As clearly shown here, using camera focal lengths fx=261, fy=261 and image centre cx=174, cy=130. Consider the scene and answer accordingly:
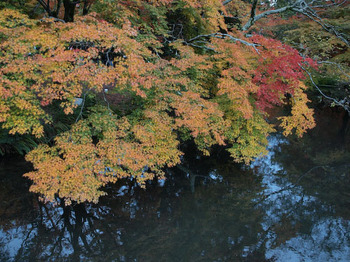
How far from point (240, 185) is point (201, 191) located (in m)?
1.81

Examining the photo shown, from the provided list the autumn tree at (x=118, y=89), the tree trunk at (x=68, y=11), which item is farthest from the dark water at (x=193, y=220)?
the tree trunk at (x=68, y=11)

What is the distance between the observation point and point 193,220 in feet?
27.6

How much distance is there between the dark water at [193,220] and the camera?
7.01 m

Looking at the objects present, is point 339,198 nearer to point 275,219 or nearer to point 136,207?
point 275,219

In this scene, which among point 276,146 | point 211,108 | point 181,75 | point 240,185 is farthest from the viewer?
point 276,146

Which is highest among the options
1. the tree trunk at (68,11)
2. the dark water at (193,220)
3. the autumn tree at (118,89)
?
the tree trunk at (68,11)

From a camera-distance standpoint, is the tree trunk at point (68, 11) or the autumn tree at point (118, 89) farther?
the tree trunk at point (68, 11)

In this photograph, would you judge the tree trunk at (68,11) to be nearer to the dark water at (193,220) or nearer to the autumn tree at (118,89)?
the autumn tree at (118,89)

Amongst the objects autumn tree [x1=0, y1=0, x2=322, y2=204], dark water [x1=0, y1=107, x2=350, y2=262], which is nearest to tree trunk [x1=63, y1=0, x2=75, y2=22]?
autumn tree [x1=0, y1=0, x2=322, y2=204]

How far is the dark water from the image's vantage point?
7.01m

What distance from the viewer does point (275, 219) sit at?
8820 millimetres

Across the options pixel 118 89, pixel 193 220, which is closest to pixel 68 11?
pixel 118 89

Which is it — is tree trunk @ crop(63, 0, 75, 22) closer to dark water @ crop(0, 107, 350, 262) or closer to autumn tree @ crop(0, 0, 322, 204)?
autumn tree @ crop(0, 0, 322, 204)

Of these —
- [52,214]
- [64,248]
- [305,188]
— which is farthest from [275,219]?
[52,214]
